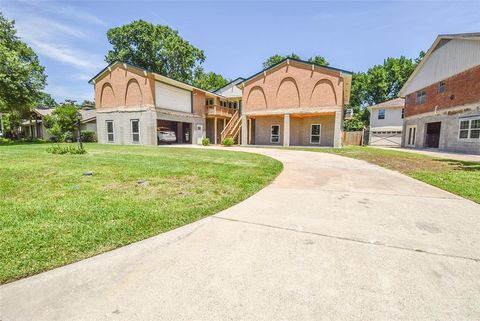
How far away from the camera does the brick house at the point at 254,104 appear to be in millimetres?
19203

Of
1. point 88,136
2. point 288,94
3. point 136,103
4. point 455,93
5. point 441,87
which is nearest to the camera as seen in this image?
point 455,93

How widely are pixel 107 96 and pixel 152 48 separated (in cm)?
1993

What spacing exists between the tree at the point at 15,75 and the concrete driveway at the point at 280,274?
2471cm

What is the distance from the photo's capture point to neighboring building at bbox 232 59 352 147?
18.9 m

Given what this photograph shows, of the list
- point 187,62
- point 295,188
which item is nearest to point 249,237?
point 295,188

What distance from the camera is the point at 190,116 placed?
2406 centimetres

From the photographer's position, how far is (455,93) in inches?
661

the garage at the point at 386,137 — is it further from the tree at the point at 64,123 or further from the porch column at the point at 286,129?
the tree at the point at 64,123

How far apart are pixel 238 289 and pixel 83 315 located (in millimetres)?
1110

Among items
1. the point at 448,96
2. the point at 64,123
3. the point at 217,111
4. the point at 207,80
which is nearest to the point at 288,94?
the point at 217,111

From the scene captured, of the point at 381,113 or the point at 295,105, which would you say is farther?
the point at 381,113

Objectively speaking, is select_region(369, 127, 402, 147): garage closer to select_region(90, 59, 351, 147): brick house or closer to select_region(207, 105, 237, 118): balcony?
select_region(90, 59, 351, 147): brick house

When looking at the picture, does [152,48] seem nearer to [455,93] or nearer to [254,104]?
[254,104]

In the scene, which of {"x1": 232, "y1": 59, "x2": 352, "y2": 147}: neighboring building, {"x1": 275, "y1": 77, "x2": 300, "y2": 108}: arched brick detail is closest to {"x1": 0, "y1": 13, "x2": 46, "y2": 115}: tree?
{"x1": 232, "y1": 59, "x2": 352, "y2": 147}: neighboring building
